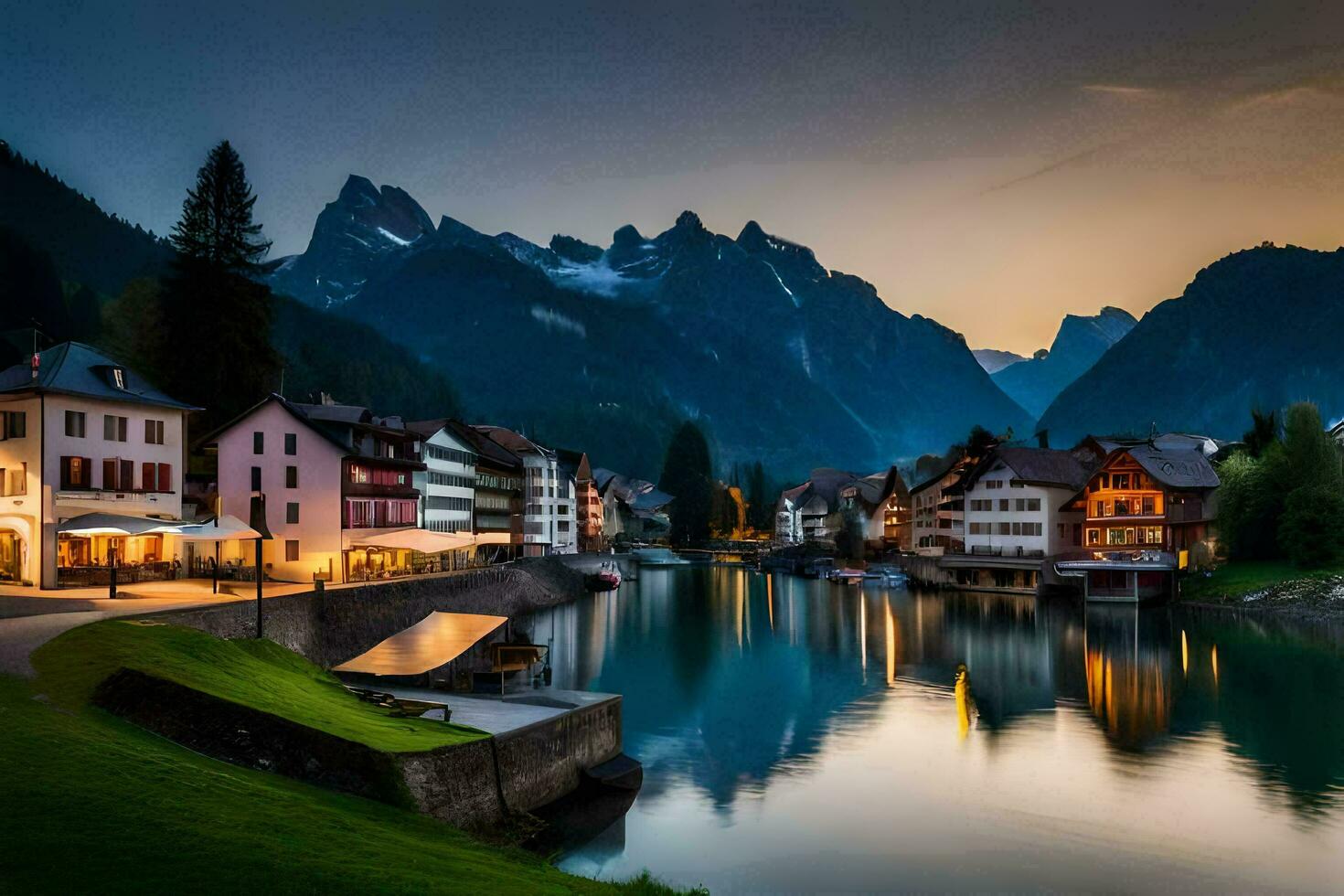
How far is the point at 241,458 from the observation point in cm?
6831

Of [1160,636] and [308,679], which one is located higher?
[308,679]

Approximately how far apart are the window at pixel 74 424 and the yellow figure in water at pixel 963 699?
1844 inches

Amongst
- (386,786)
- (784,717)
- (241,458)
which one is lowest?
(784,717)

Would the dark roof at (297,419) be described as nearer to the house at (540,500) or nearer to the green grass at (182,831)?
the green grass at (182,831)

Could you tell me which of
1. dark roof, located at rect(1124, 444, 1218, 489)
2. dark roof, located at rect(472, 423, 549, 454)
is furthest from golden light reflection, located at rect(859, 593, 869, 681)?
dark roof, located at rect(472, 423, 549, 454)

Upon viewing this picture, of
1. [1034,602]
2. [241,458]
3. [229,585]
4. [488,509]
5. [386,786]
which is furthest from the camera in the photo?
[488,509]

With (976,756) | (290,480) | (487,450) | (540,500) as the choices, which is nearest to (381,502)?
(290,480)

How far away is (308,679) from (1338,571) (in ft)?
305

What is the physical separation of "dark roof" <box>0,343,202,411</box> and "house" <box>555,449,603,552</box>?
93303 mm

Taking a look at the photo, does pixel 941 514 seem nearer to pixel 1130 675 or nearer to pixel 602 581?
pixel 602 581

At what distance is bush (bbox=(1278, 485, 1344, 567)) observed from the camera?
299 ft

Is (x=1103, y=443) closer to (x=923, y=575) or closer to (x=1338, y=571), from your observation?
(x=923, y=575)

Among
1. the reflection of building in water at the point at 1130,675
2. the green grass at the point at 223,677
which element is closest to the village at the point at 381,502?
the green grass at the point at 223,677

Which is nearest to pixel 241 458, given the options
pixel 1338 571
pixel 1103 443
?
pixel 1338 571
